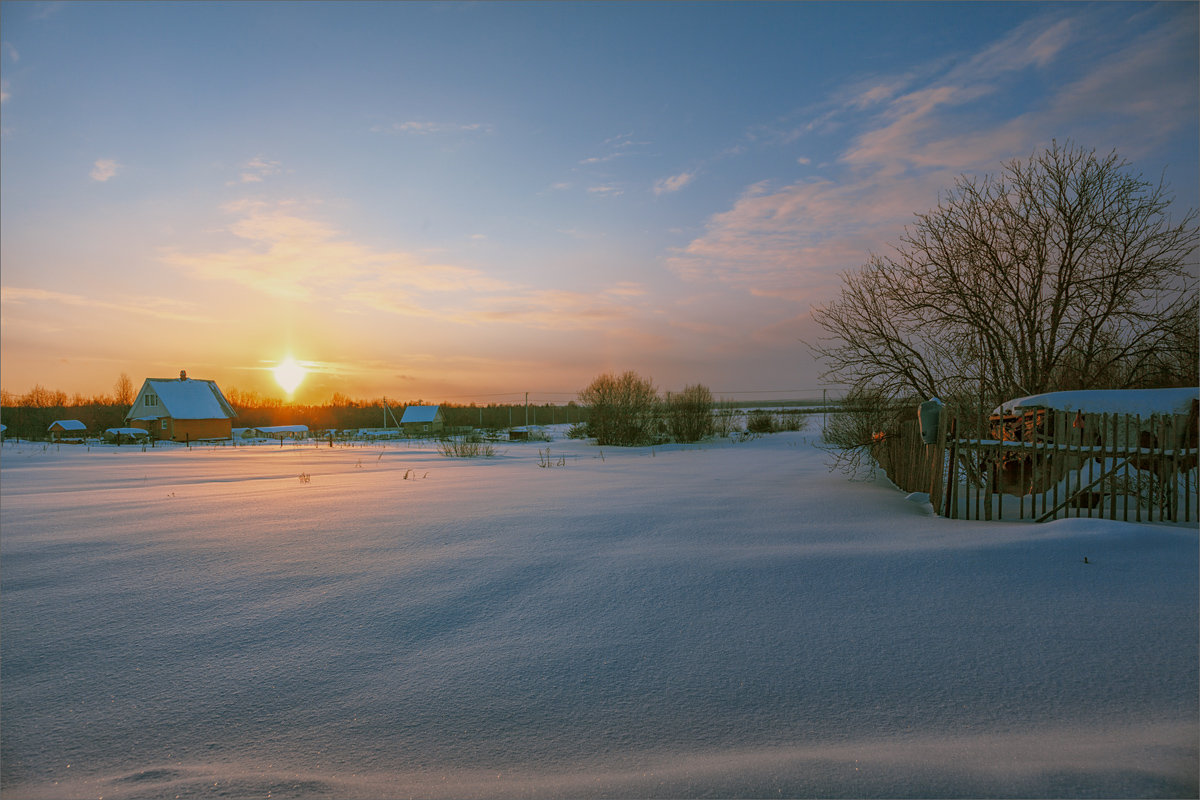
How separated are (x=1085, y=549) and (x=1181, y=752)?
3026 millimetres

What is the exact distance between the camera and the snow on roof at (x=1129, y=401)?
21.3 ft

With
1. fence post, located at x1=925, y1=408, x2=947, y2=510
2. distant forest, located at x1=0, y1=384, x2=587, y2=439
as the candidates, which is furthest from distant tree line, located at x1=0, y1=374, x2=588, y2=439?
fence post, located at x1=925, y1=408, x2=947, y2=510

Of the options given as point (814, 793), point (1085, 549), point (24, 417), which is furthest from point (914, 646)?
point (24, 417)

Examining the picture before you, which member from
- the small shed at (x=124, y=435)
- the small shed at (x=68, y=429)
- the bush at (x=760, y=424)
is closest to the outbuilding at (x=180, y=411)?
the small shed at (x=124, y=435)

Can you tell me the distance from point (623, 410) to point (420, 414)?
103ft

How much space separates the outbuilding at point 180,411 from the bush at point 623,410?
25.3 m

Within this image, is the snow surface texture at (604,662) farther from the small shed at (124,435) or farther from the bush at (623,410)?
the small shed at (124,435)

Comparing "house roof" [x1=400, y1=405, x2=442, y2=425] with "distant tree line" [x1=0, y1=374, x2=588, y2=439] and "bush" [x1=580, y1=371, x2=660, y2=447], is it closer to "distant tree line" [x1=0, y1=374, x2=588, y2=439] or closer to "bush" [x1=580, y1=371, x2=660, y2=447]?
"distant tree line" [x1=0, y1=374, x2=588, y2=439]

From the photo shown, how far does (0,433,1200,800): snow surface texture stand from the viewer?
228 centimetres

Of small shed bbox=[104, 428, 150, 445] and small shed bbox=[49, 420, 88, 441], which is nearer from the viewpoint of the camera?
small shed bbox=[104, 428, 150, 445]

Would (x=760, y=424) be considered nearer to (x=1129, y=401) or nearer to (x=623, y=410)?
(x=623, y=410)

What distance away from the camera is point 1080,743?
2426mm

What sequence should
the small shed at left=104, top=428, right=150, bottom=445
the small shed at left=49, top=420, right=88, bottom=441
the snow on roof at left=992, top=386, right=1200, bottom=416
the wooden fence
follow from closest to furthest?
the wooden fence, the snow on roof at left=992, top=386, right=1200, bottom=416, the small shed at left=104, top=428, right=150, bottom=445, the small shed at left=49, top=420, right=88, bottom=441

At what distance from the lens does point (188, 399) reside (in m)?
38.4
